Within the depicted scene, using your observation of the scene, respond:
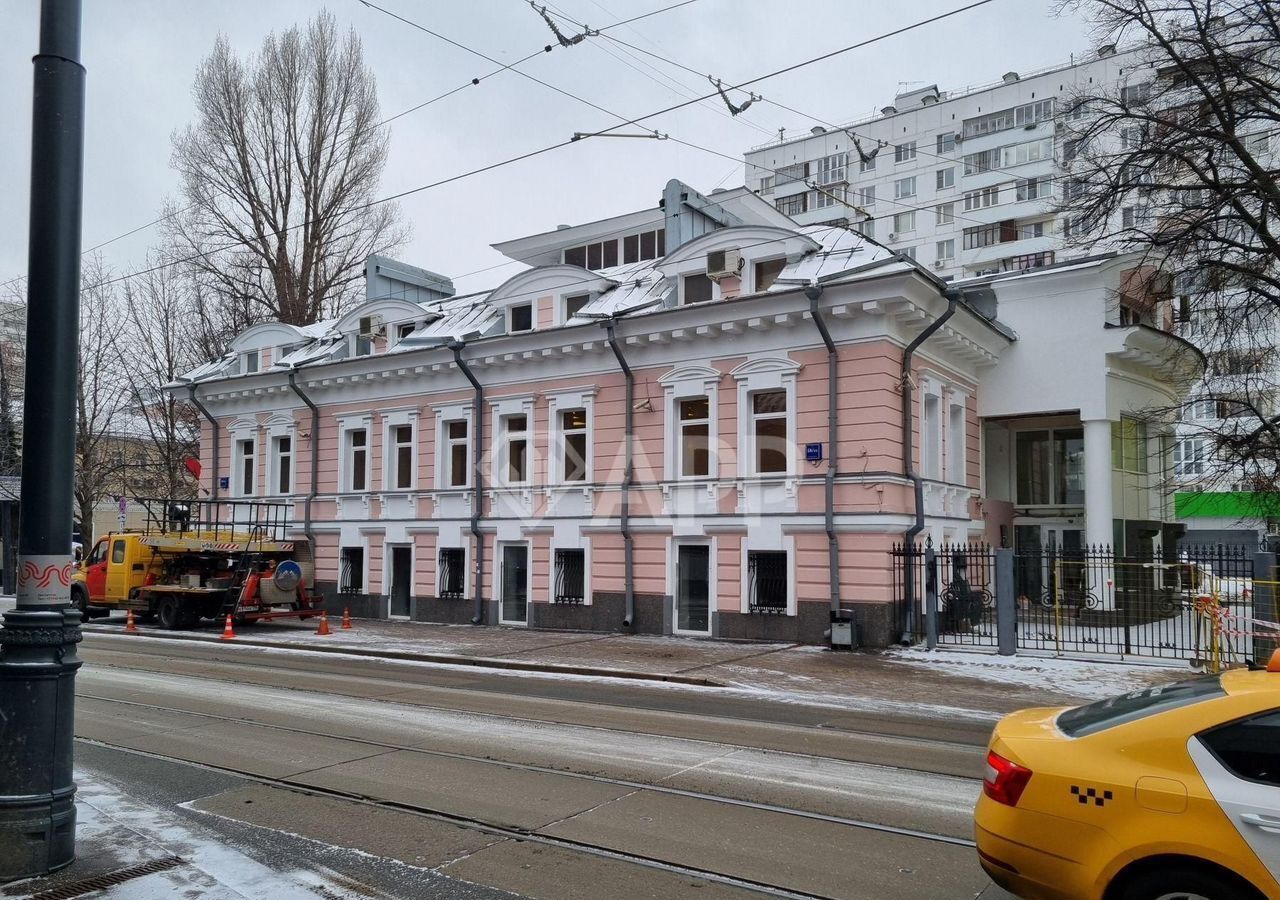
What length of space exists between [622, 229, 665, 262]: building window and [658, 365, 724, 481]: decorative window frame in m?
6.47

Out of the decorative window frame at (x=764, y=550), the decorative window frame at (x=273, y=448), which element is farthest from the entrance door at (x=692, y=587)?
the decorative window frame at (x=273, y=448)

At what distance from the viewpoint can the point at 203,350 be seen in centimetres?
3881

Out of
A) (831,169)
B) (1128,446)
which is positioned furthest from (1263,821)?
(831,169)

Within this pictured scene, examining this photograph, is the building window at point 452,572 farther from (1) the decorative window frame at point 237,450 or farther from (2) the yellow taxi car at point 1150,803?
(2) the yellow taxi car at point 1150,803

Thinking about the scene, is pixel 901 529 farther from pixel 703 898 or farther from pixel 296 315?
pixel 296 315

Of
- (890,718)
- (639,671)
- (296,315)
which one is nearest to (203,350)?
(296,315)

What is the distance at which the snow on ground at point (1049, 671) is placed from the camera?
14.0 metres

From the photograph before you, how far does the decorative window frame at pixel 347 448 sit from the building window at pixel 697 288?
33.4 feet

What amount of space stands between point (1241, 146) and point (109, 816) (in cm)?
1866

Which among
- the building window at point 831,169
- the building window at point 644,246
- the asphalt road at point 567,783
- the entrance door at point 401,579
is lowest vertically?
the asphalt road at point 567,783

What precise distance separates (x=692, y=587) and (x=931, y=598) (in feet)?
17.2

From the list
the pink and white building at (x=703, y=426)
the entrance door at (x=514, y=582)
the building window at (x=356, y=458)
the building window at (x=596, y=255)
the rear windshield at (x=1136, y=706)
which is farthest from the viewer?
the building window at (x=596, y=255)

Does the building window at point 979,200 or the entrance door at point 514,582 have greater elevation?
the building window at point 979,200

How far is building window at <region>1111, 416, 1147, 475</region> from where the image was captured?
2355cm
